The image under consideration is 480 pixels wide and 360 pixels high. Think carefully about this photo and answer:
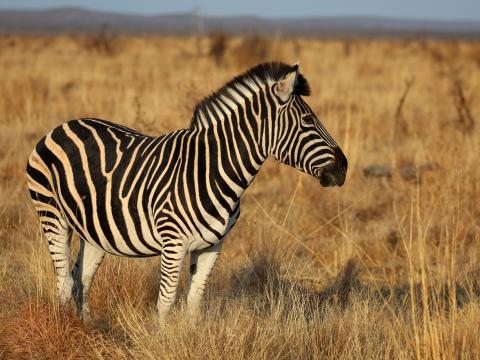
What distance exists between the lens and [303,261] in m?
6.49

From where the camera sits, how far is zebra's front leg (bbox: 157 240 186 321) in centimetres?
412

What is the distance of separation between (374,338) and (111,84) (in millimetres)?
13170

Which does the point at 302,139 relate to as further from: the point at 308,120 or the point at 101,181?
the point at 101,181

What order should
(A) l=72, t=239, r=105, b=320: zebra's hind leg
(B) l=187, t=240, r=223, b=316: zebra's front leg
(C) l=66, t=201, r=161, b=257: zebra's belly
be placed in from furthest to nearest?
(A) l=72, t=239, r=105, b=320: zebra's hind leg, (B) l=187, t=240, r=223, b=316: zebra's front leg, (C) l=66, t=201, r=161, b=257: zebra's belly

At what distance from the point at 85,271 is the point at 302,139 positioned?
1799 mm

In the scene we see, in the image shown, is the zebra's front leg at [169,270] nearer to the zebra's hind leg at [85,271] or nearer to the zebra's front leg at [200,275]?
the zebra's front leg at [200,275]

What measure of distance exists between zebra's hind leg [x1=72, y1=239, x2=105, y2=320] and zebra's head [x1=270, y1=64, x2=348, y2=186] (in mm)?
1547

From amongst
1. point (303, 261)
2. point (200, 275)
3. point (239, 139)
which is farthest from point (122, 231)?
point (303, 261)

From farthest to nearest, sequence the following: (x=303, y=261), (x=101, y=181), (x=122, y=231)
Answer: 1. (x=303, y=261)
2. (x=101, y=181)
3. (x=122, y=231)

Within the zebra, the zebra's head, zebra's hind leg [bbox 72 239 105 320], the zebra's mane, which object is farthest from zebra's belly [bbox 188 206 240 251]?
zebra's hind leg [bbox 72 239 105 320]

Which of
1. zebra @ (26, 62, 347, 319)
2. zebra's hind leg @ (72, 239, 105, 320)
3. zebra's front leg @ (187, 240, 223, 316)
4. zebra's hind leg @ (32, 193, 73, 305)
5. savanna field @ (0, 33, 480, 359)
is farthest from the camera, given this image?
zebra's hind leg @ (72, 239, 105, 320)

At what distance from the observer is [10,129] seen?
10367mm

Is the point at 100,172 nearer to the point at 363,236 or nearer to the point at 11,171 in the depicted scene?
the point at 363,236

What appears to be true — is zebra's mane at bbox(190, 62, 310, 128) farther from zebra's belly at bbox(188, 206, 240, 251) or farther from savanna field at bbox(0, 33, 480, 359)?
savanna field at bbox(0, 33, 480, 359)
